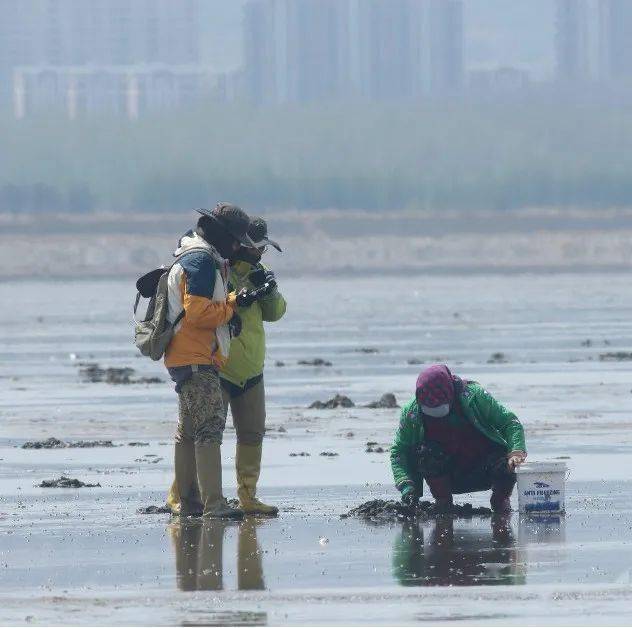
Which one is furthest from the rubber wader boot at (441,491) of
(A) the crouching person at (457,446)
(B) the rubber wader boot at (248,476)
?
(B) the rubber wader boot at (248,476)

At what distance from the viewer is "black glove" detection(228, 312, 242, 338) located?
14.3 m

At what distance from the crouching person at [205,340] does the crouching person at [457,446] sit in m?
1.07

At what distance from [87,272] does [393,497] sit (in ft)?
389

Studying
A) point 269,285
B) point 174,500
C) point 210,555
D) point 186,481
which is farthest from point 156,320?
point 210,555

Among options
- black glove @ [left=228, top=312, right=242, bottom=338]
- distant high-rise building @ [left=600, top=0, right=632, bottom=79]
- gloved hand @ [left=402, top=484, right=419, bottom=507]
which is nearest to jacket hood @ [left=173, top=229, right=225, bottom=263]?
black glove @ [left=228, top=312, right=242, bottom=338]

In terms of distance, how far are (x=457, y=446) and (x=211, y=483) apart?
146 cm

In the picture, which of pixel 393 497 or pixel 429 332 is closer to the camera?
pixel 393 497

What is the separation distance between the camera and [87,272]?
436 ft

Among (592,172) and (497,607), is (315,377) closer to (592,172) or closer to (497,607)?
(497,607)

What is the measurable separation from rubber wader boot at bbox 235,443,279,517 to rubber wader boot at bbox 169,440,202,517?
0.30 m

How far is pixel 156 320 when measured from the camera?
14.1 meters

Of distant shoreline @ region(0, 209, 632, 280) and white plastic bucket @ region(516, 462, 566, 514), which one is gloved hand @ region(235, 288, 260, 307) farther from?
distant shoreline @ region(0, 209, 632, 280)

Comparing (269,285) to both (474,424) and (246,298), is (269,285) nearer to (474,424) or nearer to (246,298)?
(246,298)

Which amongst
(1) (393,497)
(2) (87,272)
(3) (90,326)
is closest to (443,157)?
(2) (87,272)
